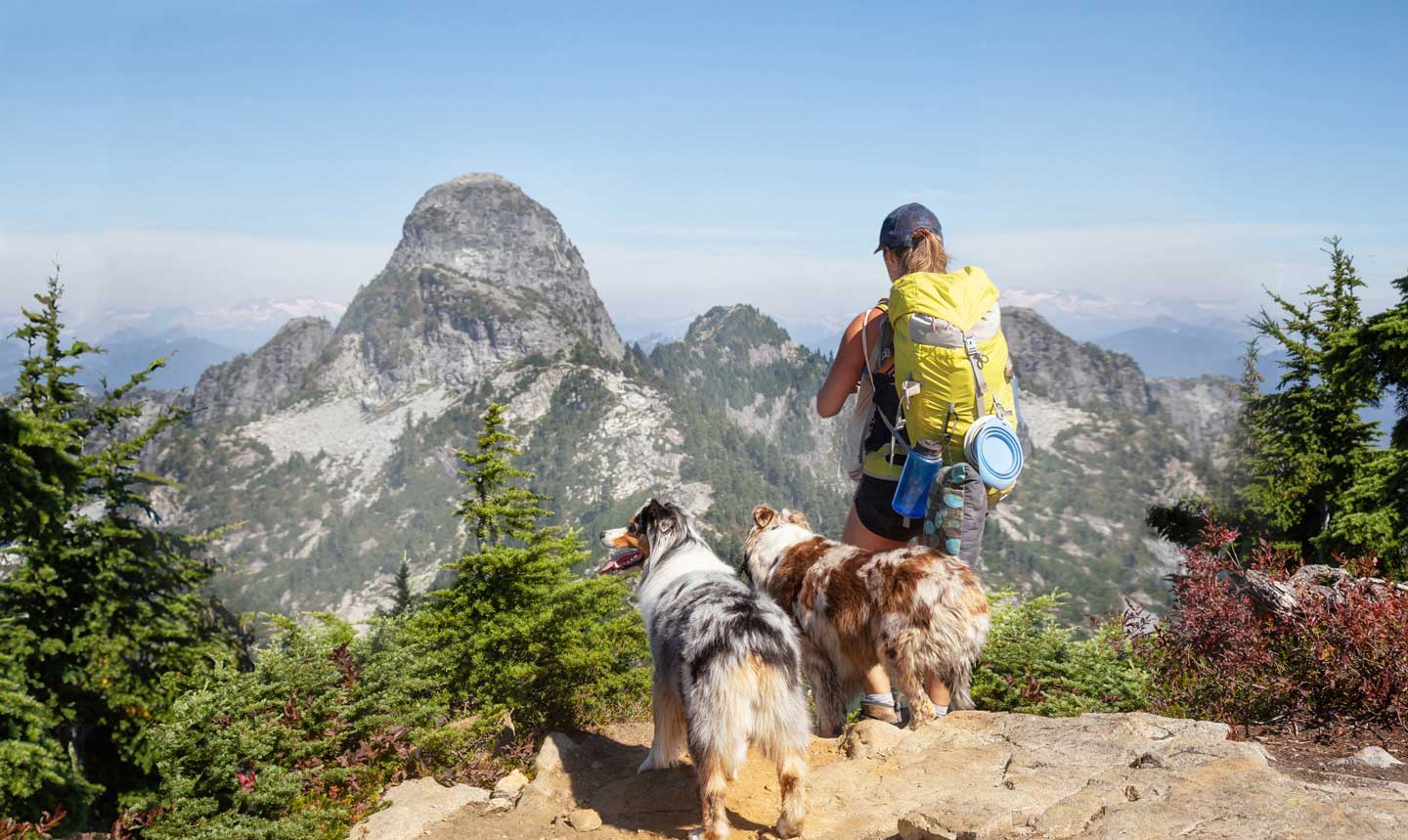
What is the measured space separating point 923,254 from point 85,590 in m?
17.9

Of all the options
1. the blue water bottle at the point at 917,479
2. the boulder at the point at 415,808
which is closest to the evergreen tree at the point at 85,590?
the boulder at the point at 415,808

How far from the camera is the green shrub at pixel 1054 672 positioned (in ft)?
24.3

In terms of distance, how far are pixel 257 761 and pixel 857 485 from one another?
5023mm

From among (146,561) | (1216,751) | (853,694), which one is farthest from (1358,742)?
(146,561)

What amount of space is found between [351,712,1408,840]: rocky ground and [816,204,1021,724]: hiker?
23.6 inches

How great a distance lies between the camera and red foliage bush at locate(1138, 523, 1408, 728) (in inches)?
250

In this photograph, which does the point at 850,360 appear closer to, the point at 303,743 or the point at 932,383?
the point at 932,383

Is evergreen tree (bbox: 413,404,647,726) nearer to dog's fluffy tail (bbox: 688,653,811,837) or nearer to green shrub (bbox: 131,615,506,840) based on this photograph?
green shrub (bbox: 131,615,506,840)

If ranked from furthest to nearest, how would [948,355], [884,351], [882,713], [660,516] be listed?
1. [660,516]
2. [882,713]
3. [884,351]
4. [948,355]

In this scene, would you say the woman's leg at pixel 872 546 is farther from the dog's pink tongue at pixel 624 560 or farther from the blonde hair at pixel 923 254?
the blonde hair at pixel 923 254

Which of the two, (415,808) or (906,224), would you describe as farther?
(415,808)

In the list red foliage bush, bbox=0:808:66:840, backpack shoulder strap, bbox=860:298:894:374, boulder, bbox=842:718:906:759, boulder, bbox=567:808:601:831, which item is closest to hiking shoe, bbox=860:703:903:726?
boulder, bbox=842:718:906:759

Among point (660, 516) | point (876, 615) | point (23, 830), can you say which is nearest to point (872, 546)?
point (876, 615)

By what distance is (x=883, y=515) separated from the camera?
240 inches
